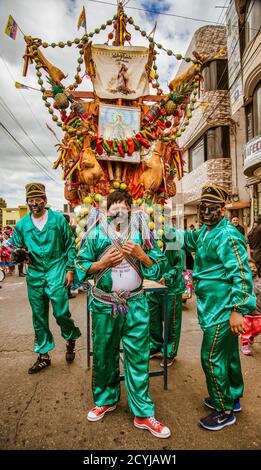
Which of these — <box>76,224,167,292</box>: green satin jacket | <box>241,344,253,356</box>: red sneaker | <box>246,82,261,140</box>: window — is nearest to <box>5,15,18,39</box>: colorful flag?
<box>76,224,167,292</box>: green satin jacket

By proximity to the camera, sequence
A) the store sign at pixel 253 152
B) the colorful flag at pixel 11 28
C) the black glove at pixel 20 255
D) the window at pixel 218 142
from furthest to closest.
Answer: the window at pixel 218 142 → the store sign at pixel 253 152 → the colorful flag at pixel 11 28 → the black glove at pixel 20 255

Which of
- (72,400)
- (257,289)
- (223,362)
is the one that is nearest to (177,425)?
(223,362)

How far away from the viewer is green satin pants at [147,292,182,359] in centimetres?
318

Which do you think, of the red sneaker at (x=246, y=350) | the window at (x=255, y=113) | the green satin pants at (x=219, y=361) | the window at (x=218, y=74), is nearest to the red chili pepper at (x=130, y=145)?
the green satin pants at (x=219, y=361)

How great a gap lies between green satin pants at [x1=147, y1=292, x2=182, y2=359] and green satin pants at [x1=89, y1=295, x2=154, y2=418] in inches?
41.3

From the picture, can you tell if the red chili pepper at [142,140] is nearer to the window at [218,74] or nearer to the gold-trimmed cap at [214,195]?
the gold-trimmed cap at [214,195]

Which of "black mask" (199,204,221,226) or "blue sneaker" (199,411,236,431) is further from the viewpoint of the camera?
"black mask" (199,204,221,226)

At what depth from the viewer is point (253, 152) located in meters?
9.16

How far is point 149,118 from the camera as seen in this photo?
10.7ft

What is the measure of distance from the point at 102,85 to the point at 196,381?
133 inches

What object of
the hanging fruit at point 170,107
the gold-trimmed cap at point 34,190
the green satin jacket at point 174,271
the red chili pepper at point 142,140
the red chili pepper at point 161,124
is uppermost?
the hanging fruit at point 170,107

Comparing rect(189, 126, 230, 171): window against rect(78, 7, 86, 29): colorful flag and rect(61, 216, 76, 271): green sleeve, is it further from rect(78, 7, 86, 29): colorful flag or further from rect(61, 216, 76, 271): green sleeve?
rect(61, 216, 76, 271): green sleeve

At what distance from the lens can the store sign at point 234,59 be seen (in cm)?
927

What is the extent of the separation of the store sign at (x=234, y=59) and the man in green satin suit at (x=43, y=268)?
8.51 meters
